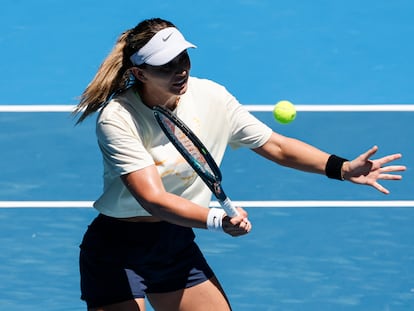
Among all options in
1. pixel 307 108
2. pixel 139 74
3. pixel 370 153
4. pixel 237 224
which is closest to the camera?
pixel 237 224

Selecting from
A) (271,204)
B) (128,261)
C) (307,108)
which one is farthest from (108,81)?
(307,108)

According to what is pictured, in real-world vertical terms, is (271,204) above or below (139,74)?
below

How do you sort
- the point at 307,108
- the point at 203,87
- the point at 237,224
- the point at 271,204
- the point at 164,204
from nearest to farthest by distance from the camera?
the point at 237,224, the point at 164,204, the point at 203,87, the point at 271,204, the point at 307,108

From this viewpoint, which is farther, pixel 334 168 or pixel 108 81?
pixel 334 168

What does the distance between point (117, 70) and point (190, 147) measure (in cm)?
52

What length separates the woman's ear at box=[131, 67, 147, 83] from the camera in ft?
18.5

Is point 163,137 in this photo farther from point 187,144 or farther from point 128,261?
point 128,261

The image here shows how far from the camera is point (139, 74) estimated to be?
18.6 ft

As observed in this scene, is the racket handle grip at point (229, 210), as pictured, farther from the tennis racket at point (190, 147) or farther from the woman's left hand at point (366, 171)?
the woman's left hand at point (366, 171)

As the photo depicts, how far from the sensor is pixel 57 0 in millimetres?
11953

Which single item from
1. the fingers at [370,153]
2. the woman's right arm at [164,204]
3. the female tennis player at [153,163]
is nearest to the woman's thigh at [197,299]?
the female tennis player at [153,163]

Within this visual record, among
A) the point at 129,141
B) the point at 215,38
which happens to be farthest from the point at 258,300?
the point at 215,38

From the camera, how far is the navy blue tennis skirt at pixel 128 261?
19.1ft

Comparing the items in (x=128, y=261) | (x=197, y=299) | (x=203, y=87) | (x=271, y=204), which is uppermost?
(x=203, y=87)
